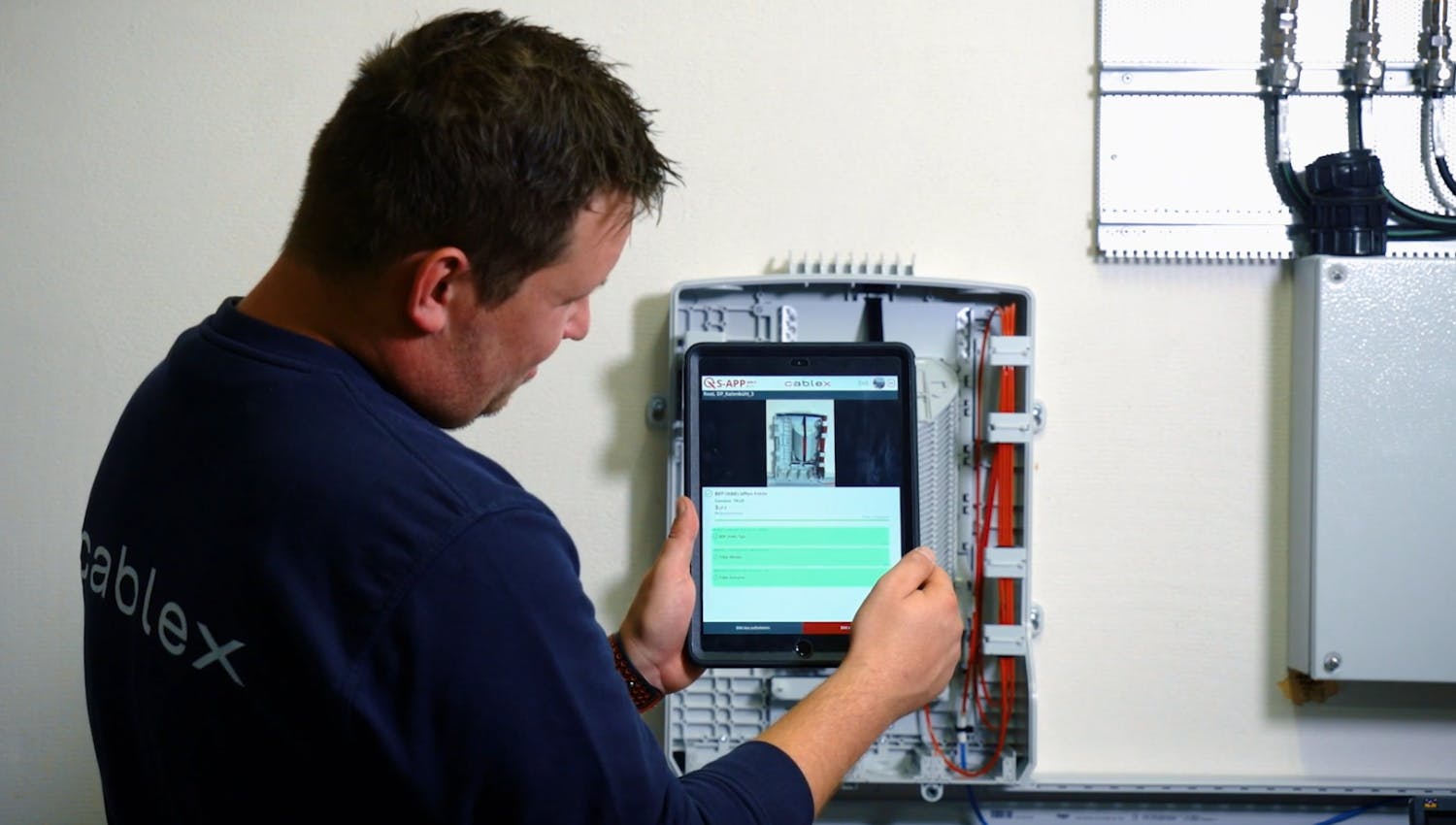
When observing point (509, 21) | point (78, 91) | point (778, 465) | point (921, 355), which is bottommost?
point (778, 465)

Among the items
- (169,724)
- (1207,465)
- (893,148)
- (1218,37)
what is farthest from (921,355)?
(169,724)

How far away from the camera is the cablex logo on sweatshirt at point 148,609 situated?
68 centimetres

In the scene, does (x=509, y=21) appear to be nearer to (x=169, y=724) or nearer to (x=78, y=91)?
(x=169, y=724)

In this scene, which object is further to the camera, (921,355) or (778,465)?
(921,355)

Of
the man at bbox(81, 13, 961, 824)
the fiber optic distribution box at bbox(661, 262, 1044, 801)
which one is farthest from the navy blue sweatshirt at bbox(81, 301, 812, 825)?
the fiber optic distribution box at bbox(661, 262, 1044, 801)

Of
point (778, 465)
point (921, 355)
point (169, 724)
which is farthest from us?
point (921, 355)

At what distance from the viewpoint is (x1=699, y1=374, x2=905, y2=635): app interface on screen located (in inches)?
49.2

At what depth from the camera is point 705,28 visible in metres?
1.52

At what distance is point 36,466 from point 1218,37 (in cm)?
146

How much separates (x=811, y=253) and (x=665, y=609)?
59cm

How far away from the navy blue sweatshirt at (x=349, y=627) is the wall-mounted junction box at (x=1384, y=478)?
1.03m

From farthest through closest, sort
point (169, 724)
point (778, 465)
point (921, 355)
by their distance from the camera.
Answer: point (921, 355) < point (778, 465) < point (169, 724)

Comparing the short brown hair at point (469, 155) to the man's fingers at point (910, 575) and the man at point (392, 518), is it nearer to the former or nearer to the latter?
the man at point (392, 518)

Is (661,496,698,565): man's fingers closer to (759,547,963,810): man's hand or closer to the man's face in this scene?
(759,547,963,810): man's hand
